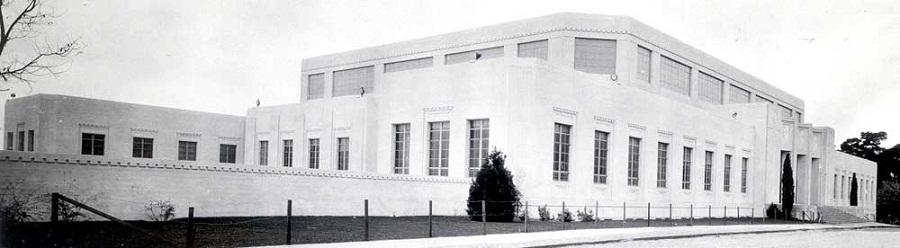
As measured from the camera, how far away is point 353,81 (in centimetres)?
5872

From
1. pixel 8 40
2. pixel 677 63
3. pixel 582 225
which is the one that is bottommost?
pixel 582 225

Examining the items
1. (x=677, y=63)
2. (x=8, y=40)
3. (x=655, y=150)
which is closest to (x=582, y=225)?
(x=655, y=150)

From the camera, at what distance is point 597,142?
127 ft

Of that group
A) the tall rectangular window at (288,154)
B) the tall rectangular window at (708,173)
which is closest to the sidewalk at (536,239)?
the tall rectangular window at (708,173)

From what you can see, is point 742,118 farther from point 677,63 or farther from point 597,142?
point 597,142

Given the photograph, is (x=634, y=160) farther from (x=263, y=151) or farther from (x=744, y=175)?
(x=263, y=151)

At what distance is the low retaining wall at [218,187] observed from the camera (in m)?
19.9

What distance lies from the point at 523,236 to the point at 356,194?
368 inches

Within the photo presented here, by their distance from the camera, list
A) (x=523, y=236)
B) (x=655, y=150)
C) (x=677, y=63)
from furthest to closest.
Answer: (x=677, y=63)
(x=655, y=150)
(x=523, y=236)

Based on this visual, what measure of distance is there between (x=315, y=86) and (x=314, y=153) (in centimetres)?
1845

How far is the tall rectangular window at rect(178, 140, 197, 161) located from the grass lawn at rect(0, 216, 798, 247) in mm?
23479

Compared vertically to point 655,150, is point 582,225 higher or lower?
lower

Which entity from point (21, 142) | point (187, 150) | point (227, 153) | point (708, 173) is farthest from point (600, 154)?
point (21, 142)

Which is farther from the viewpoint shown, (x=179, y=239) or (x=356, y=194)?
(x=356, y=194)
